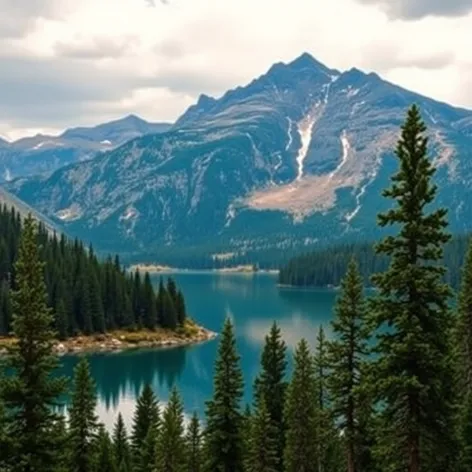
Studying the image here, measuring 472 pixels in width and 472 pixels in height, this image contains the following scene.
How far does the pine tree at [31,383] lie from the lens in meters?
34.3

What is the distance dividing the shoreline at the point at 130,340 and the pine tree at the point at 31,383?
13759cm

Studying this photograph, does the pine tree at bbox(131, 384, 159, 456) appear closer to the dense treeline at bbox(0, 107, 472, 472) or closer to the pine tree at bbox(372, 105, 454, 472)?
the dense treeline at bbox(0, 107, 472, 472)

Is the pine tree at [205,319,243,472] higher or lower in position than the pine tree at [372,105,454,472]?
lower

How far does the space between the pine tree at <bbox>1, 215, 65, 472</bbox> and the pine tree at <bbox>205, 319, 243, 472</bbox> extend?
68.1ft

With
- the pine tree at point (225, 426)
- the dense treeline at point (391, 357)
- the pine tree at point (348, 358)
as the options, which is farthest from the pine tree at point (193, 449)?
the pine tree at point (348, 358)

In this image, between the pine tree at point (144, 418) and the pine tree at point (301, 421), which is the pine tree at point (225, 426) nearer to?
the pine tree at point (301, 421)

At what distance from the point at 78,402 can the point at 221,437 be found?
34.7 ft

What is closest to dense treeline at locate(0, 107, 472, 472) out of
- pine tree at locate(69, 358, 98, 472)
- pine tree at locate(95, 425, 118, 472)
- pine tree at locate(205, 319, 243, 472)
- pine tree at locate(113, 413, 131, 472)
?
pine tree at locate(205, 319, 243, 472)

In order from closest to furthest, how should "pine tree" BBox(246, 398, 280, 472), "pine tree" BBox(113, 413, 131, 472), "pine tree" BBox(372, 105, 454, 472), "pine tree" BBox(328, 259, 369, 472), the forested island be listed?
"pine tree" BBox(372, 105, 454, 472)
"pine tree" BBox(328, 259, 369, 472)
"pine tree" BBox(246, 398, 280, 472)
"pine tree" BBox(113, 413, 131, 472)
the forested island

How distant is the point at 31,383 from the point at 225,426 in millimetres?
22401

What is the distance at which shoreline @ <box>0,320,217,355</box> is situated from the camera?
176m

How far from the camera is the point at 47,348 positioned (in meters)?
35.4

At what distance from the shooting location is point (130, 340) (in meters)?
185

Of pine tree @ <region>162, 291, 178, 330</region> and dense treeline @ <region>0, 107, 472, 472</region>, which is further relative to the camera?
pine tree @ <region>162, 291, 178, 330</region>
